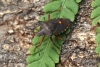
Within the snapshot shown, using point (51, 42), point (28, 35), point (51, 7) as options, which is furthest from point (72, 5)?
point (28, 35)

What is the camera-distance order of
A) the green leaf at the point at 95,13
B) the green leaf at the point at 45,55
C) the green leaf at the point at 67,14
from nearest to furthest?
the green leaf at the point at 45,55 → the green leaf at the point at 95,13 → the green leaf at the point at 67,14

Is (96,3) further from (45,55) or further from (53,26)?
(45,55)

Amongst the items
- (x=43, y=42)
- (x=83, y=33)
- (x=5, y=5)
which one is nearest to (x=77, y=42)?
(x=83, y=33)

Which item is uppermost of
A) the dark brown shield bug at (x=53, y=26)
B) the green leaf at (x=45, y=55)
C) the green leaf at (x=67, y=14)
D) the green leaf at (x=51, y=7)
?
the green leaf at (x=51, y=7)

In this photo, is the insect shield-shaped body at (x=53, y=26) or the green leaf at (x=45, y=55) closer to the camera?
the green leaf at (x=45, y=55)

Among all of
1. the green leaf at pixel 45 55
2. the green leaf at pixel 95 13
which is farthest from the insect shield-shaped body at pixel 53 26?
the green leaf at pixel 95 13

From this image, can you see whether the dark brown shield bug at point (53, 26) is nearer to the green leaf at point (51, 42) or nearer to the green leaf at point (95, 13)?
the green leaf at point (51, 42)

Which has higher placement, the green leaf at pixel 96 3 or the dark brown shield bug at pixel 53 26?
the green leaf at pixel 96 3

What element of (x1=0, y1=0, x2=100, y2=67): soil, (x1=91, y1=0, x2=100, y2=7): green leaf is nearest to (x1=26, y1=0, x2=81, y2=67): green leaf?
(x1=0, y1=0, x2=100, y2=67): soil
